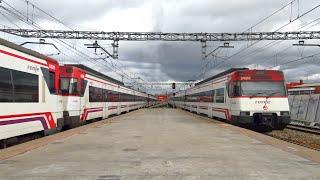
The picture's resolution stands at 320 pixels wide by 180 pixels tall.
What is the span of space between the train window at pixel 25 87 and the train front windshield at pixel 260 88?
1206 cm

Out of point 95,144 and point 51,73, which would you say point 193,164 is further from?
point 51,73

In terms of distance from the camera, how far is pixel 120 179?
8.99m

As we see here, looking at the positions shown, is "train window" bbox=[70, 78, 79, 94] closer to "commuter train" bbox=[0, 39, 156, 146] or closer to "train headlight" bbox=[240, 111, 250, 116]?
"commuter train" bbox=[0, 39, 156, 146]

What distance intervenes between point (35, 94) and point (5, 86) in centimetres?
291

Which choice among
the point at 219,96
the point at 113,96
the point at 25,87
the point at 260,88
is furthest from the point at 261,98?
the point at 113,96

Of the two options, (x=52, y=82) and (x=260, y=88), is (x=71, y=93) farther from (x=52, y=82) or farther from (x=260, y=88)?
(x=260, y=88)

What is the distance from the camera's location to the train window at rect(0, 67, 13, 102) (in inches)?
523

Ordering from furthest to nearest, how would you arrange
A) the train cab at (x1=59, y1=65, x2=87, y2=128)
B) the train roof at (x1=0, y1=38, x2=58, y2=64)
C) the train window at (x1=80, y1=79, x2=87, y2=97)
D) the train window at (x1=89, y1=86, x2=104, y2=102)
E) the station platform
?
the train window at (x1=89, y1=86, x2=104, y2=102) < the train window at (x1=80, y1=79, x2=87, y2=97) < the train cab at (x1=59, y1=65, x2=87, y2=128) < the train roof at (x1=0, y1=38, x2=58, y2=64) < the station platform

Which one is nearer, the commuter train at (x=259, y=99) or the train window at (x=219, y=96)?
the commuter train at (x=259, y=99)

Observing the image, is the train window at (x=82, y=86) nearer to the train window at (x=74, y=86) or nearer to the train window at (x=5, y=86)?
the train window at (x=74, y=86)

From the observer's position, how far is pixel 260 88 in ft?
83.5

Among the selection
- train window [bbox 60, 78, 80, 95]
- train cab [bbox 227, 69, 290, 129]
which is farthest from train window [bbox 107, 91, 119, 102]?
train cab [bbox 227, 69, 290, 129]

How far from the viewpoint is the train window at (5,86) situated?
1328cm

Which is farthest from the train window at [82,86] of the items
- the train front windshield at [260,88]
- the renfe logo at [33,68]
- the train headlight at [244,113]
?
the renfe logo at [33,68]
